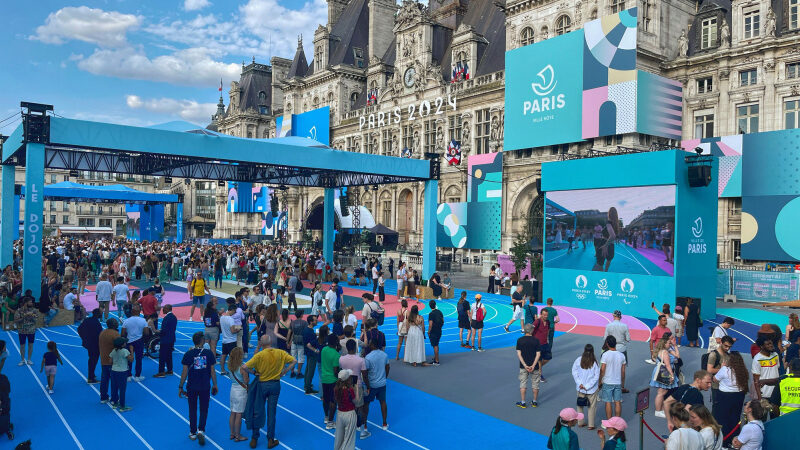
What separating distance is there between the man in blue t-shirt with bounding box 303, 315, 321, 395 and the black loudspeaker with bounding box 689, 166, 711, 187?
54.5 ft

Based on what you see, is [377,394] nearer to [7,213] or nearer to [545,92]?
[7,213]

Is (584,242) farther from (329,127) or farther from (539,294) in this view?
(329,127)

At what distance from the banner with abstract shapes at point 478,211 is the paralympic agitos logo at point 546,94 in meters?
4.93

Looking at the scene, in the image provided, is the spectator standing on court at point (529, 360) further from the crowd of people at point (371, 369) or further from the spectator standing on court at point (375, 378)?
the spectator standing on court at point (375, 378)

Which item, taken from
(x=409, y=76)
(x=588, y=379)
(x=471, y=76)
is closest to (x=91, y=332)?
(x=588, y=379)

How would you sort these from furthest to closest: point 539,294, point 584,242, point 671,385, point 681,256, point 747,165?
point 747,165 → point 539,294 → point 584,242 → point 681,256 → point 671,385

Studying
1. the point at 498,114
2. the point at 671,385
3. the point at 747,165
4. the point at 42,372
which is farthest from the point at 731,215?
the point at 42,372

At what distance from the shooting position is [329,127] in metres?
59.1

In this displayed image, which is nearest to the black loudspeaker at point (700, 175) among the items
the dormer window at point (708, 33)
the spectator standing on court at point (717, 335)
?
the spectator standing on court at point (717, 335)

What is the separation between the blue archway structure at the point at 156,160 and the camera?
1900 cm

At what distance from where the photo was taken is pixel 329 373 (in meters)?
9.95

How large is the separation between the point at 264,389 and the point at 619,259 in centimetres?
1830

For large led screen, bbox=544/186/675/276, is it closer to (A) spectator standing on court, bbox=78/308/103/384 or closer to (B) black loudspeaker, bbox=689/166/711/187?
(B) black loudspeaker, bbox=689/166/711/187

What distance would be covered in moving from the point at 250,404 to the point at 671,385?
7.64 metres
